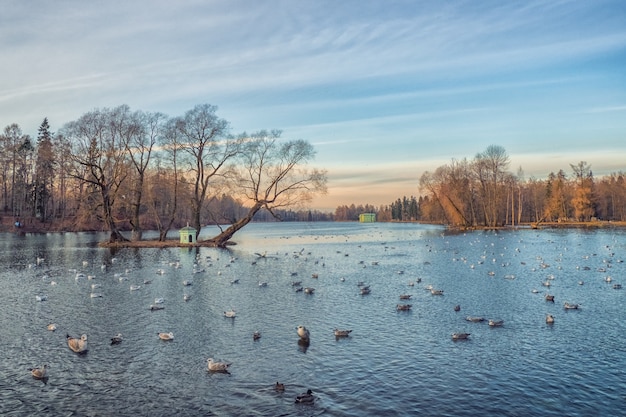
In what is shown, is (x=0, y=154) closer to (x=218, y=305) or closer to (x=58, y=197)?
(x=58, y=197)

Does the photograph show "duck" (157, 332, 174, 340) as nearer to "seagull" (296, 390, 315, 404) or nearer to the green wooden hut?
"seagull" (296, 390, 315, 404)

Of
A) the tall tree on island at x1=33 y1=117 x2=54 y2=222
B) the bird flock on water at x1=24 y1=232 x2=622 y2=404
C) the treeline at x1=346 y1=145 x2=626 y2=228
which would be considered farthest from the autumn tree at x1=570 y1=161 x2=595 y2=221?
the tall tree on island at x1=33 y1=117 x2=54 y2=222

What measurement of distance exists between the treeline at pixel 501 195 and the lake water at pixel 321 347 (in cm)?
6856

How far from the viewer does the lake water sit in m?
11.0

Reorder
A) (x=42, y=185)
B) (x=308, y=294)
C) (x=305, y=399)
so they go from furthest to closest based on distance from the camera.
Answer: (x=42, y=185) < (x=308, y=294) < (x=305, y=399)

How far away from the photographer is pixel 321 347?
49.7 feet

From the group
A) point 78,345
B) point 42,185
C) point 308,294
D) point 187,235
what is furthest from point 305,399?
point 42,185

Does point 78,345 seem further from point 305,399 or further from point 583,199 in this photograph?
point 583,199

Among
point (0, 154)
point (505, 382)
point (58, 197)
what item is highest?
point (0, 154)

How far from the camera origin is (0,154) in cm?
7938

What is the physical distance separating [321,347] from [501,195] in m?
99.5

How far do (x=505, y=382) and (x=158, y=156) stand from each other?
5073 centimetres

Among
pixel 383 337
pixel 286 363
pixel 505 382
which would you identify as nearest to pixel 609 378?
pixel 505 382

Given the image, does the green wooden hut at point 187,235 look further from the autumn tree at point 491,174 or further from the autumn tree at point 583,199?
the autumn tree at point 583,199
